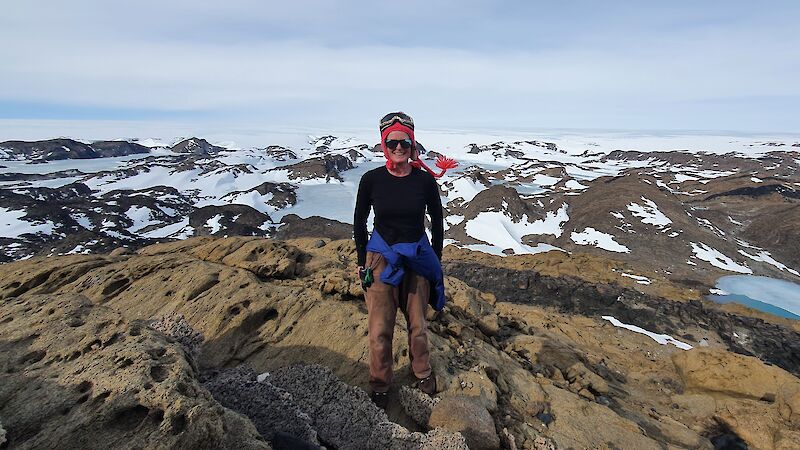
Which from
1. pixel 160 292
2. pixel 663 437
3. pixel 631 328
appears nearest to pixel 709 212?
pixel 631 328

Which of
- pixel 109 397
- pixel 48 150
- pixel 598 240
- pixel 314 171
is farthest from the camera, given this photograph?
pixel 48 150

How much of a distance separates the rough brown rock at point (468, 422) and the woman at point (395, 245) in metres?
0.68

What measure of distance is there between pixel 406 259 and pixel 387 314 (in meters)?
0.67

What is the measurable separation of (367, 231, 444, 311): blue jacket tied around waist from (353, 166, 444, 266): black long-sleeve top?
83 millimetres

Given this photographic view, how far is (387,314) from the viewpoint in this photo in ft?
15.2

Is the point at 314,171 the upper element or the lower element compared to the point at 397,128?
lower

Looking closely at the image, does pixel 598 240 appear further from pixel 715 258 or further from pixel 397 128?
pixel 397 128

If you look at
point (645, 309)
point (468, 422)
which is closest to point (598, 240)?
point (645, 309)

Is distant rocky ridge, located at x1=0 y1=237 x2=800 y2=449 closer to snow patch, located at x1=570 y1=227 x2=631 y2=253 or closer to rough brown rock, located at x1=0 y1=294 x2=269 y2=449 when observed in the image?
rough brown rock, located at x1=0 y1=294 x2=269 y2=449

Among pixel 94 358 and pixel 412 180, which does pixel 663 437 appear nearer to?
pixel 412 180

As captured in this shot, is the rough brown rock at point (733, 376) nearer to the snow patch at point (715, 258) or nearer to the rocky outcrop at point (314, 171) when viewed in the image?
the snow patch at point (715, 258)

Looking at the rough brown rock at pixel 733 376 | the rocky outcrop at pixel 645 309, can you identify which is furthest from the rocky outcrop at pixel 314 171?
the rough brown rock at pixel 733 376

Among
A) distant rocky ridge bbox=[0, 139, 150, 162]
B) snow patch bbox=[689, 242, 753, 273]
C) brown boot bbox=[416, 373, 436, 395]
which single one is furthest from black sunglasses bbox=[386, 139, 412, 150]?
distant rocky ridge bbox=[0, 139, 150, 162]

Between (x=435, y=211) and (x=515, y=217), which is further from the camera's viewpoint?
(x=515, y=217)
